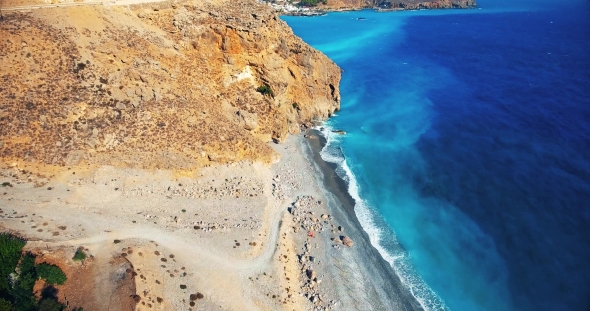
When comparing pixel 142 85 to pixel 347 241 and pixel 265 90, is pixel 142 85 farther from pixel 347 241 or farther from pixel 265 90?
pixel 347 241

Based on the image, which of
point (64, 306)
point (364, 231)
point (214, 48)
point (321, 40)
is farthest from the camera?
point (321, 40)

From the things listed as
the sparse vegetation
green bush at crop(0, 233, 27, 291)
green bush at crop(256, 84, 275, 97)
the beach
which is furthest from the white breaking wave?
green bush at crop(0, 233, 27, 291)

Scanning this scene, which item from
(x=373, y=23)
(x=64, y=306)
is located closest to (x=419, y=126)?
(x=64, y=306)

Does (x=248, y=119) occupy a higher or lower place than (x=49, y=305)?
higher

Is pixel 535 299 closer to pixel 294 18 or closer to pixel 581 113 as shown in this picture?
pixel 581 113

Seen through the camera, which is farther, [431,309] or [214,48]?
[214,48]

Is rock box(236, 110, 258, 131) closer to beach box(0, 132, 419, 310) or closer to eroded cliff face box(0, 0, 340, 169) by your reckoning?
eroded cliff face box(0, 0, 340, 169)

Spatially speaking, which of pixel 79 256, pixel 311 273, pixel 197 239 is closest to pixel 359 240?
pixel 311 273
